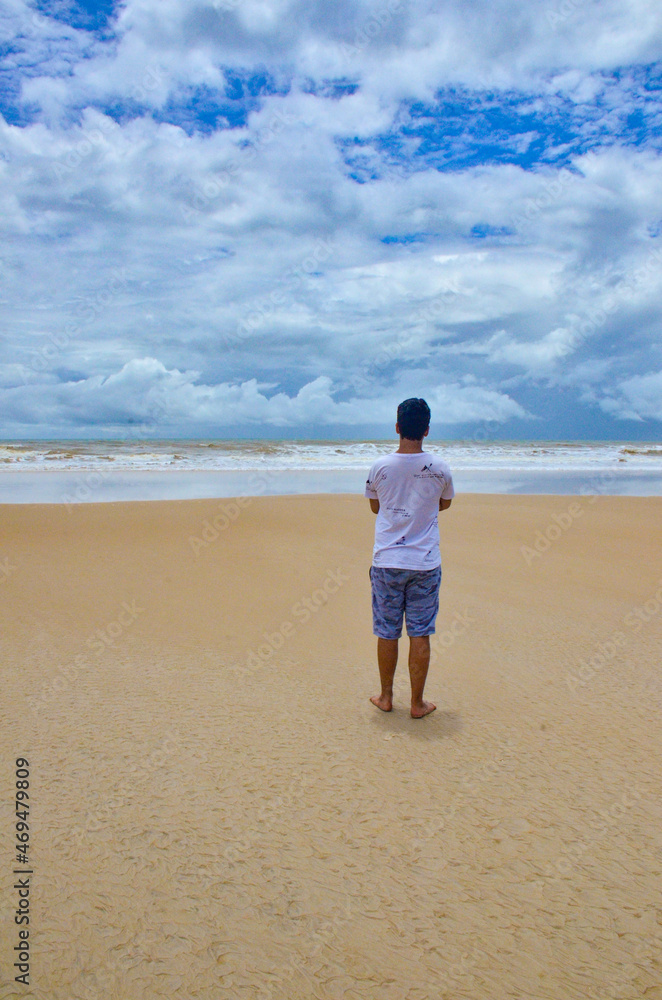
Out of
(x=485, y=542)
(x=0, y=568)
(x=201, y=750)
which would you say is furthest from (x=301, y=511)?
(x=201, y=750)

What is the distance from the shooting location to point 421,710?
3.38m

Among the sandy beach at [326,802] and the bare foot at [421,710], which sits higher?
the bare foot at [421,710]

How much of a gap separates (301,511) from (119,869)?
905 cm

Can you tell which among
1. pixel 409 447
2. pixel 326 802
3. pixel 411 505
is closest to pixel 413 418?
pixel 409 447

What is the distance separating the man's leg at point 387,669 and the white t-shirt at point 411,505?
49 centimetres

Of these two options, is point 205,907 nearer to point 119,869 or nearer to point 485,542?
point 119,869

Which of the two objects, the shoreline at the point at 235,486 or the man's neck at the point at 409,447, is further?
the shoreline at the point at 235,486

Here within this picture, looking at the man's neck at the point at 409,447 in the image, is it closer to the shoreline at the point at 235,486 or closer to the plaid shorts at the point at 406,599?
the plaid shorts at the point at 406,599

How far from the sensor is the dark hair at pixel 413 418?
340cm

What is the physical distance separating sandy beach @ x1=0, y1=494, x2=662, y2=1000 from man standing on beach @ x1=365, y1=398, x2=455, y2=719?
0.34 meters

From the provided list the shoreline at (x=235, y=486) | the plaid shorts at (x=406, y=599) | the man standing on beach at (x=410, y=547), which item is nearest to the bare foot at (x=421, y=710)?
the man standing on beach at (x=410, y=547)

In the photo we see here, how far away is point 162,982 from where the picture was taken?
68.6 inches

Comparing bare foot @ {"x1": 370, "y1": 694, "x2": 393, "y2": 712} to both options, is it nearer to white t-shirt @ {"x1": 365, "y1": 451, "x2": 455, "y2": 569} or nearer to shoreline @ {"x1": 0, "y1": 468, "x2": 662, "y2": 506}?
white t-shirt @ {"x1": 365, "y1": 451, "x2": 455, "y2": 569}

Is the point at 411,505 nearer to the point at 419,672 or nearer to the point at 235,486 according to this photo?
the point at 419,672
